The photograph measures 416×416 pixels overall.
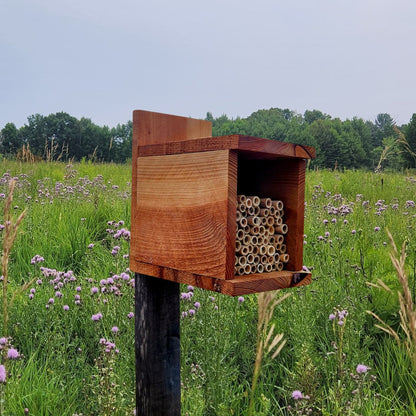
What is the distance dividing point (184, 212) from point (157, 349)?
0.71 meters

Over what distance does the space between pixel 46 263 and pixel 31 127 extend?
204ft

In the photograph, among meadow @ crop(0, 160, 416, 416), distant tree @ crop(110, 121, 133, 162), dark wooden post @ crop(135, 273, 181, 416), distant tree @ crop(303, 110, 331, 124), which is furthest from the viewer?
distant tree @ crop(303, 110, 331, 124)

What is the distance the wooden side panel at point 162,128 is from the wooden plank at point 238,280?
0.62 m

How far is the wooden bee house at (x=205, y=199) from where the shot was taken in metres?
1.71

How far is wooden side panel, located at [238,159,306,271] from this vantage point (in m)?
1.99

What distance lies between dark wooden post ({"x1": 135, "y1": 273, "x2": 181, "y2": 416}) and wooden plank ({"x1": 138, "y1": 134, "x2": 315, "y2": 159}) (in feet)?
2.08

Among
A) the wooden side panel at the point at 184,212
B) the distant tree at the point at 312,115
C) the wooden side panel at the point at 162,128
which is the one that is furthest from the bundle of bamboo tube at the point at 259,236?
the distant tree at the point at 312,115

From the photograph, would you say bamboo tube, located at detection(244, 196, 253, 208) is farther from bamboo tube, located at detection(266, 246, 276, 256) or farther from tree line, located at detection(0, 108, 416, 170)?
tree line, located at detection(0, 108, 416, 170)

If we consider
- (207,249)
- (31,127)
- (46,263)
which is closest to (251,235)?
(207,249)

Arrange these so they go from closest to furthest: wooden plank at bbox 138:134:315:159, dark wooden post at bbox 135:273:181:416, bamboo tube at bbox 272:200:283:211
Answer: wooden plank at bbox 138:134:315:159, bamboo tube at bbox 272:200:283:211, dark wooden post at bbox 135:273:181:416

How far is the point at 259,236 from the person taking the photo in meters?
1.92

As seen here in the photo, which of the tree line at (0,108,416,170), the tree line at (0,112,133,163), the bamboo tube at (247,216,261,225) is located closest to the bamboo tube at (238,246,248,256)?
the bamboo tube at (247,216,261,225)

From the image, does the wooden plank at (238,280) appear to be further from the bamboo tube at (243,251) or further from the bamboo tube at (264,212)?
the bamboo tube at (264,212)

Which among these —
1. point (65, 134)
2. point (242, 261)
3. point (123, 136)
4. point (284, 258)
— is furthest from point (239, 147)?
point (123, 136)
